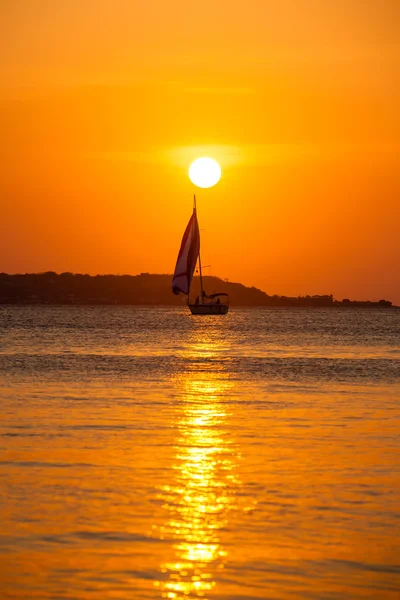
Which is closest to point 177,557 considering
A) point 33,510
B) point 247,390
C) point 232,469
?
point 33,510

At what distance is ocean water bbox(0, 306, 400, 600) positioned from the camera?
1073 cm

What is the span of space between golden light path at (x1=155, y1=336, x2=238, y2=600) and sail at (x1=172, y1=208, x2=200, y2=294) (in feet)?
312

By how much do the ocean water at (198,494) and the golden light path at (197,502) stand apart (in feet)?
0.10

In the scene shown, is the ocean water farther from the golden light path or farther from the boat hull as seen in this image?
the boat hull

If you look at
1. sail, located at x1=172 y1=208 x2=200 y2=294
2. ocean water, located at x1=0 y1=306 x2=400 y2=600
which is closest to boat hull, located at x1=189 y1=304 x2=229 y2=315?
sail, located at x1=172 y1=208 x2=200 y2=294

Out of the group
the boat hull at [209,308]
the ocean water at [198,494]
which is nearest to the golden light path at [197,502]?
the ocean water at [198,494]

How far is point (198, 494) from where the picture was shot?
1503cm

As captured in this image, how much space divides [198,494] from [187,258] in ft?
353

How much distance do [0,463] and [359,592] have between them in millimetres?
8798

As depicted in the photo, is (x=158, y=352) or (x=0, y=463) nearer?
(x=0, y=463)

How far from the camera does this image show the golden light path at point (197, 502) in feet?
35.0

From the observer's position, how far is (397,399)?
31844 millimetres

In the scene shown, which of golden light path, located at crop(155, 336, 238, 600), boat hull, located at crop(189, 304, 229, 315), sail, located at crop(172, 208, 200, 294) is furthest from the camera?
boat hull, located at crop(189, 304, 229, 315)

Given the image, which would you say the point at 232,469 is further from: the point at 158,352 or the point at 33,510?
the point at 158,352
